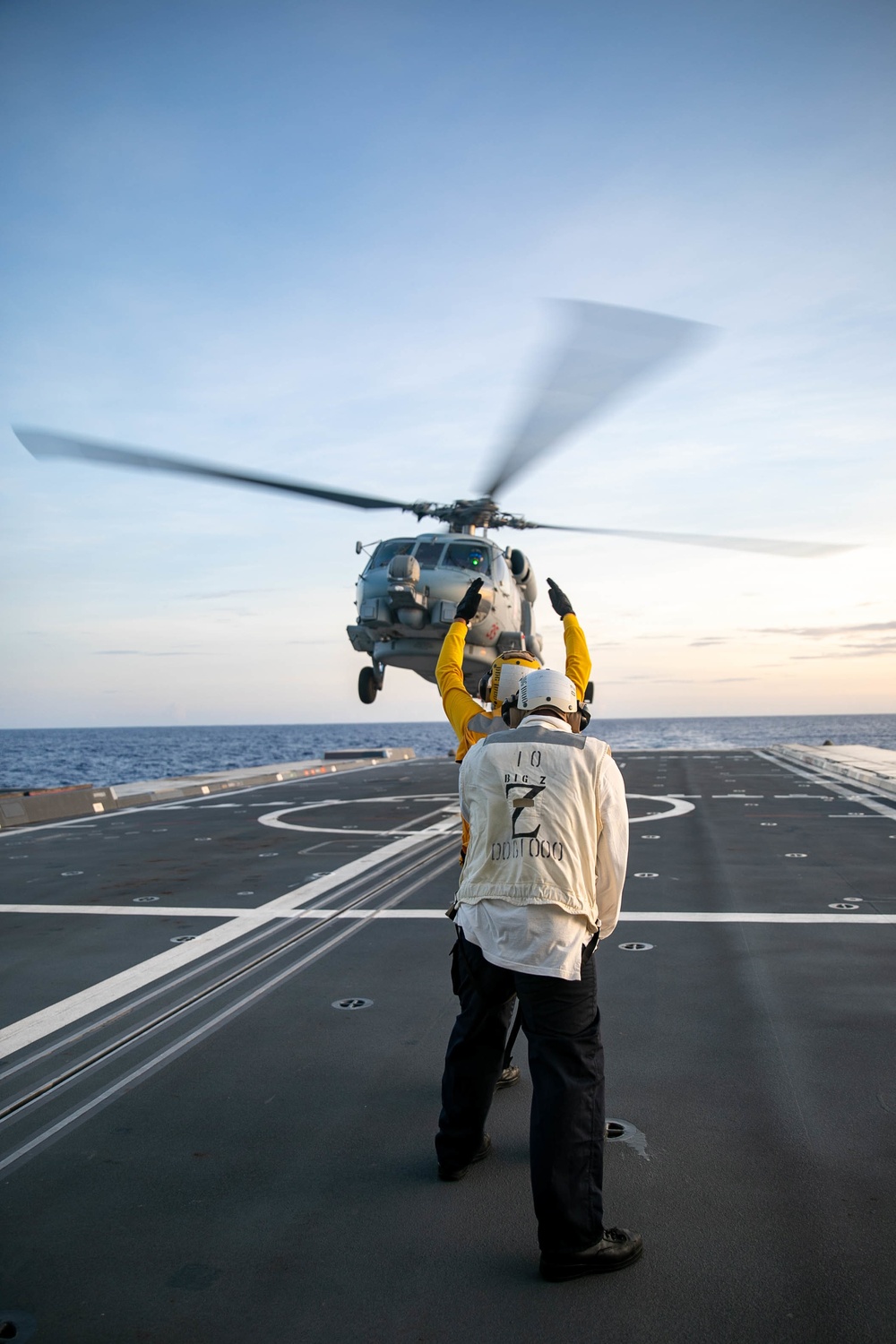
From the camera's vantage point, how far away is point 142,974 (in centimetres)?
671

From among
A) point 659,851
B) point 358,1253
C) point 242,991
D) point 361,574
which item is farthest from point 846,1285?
point 361,574

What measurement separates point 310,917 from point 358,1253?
17.7ft

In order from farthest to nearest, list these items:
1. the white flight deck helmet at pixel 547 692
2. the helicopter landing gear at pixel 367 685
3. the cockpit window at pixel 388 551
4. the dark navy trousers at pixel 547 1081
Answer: the helicopter landing gear at pixel 367 685
the cockpit window at pixel 388 551
the white flight deck helmet at pixel 547 692
the dark navy trousers at pixel 547 1081

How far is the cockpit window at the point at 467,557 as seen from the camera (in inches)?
731

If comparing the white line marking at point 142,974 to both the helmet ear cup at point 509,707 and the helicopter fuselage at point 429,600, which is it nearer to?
the helmet ear cup at point 509,707

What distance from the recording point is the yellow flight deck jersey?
495cm

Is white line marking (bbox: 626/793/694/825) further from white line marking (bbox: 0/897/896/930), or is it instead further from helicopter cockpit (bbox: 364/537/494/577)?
white line marking (bbox: 0/897/896/930)

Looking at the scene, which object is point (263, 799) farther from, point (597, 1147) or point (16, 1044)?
point (597, 1147)

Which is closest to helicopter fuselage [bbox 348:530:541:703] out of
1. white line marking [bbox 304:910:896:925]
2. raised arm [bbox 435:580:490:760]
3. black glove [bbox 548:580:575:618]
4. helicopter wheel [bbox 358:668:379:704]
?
helicopter wheel [bbox 358:668:379:704]

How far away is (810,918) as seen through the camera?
8.18 metres

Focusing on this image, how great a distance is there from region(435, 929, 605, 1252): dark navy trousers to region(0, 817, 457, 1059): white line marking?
115 inches

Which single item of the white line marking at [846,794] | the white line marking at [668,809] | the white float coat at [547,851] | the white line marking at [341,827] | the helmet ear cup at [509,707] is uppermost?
the helmet ear cup at [509,707]

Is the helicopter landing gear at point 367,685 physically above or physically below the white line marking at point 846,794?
above

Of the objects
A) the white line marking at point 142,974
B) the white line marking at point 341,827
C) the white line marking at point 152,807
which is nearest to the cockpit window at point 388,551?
Result: the white line marking at point 341,827
